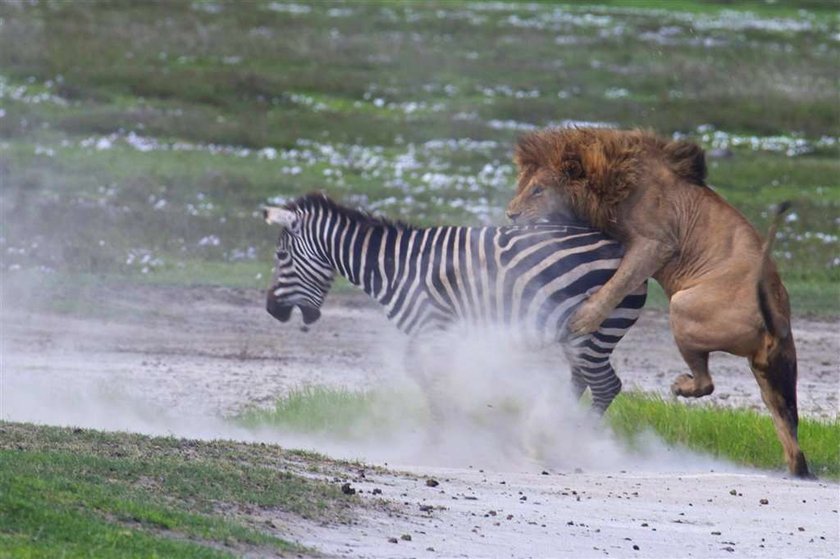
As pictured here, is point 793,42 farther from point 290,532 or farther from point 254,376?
point 290,532

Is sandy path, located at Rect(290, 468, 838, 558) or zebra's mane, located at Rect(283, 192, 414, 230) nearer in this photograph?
sandy path, located at Rect(290, 468, 838, 558)

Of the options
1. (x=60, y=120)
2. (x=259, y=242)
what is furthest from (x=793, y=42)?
(x=259, y=242)

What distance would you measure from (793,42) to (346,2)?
52.5ft

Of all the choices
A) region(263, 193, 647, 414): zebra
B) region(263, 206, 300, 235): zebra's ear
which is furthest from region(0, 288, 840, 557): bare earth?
region(263, 206, 300, 235): zebra's ear

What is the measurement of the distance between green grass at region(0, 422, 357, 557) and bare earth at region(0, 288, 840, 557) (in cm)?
34

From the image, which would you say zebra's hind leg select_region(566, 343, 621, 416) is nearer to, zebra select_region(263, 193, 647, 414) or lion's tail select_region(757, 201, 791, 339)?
zebra select_region(263, 193, 647, 414)

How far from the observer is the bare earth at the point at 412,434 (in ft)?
27.7

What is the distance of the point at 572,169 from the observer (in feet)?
35.7

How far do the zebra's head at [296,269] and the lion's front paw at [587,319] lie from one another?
2.13 meters

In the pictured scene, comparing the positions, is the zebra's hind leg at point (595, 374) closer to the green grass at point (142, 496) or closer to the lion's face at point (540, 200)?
the lion's face at point (540, 200)

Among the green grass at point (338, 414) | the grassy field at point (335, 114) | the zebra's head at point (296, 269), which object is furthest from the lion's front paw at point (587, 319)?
the grassy field at point (335, 114)

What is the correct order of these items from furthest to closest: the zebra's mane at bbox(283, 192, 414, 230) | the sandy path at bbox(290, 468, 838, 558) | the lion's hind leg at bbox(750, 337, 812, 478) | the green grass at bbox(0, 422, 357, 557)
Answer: the zebra's mane at bbox(283, 192, 414, 230), the lion's hind leg at bbox(750, 337, 812, 478), the sandy path at bbox(290, 468, 838, 558), the green grass at bbox(0, 422, 357, 557)

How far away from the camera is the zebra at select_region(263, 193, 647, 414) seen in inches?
435

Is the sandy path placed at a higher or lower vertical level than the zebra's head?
lower
